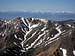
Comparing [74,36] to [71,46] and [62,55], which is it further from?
[62,55]

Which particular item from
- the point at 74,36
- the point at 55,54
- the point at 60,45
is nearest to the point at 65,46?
the point at 60,45

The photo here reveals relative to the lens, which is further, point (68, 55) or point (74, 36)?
point (74, 36)

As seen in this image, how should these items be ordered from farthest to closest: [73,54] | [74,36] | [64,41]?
[74,36], [64,41], [73,54]

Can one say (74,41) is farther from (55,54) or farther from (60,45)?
(55,54)

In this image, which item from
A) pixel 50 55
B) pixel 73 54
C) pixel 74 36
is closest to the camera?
pixel 73 54

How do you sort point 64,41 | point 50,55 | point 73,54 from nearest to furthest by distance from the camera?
point 73,54 < point 50,55 < point 64,41

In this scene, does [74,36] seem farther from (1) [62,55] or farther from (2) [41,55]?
(1) [62,55]

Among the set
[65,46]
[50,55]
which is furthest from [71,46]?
[50,55]

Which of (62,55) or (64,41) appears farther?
(64,41)
